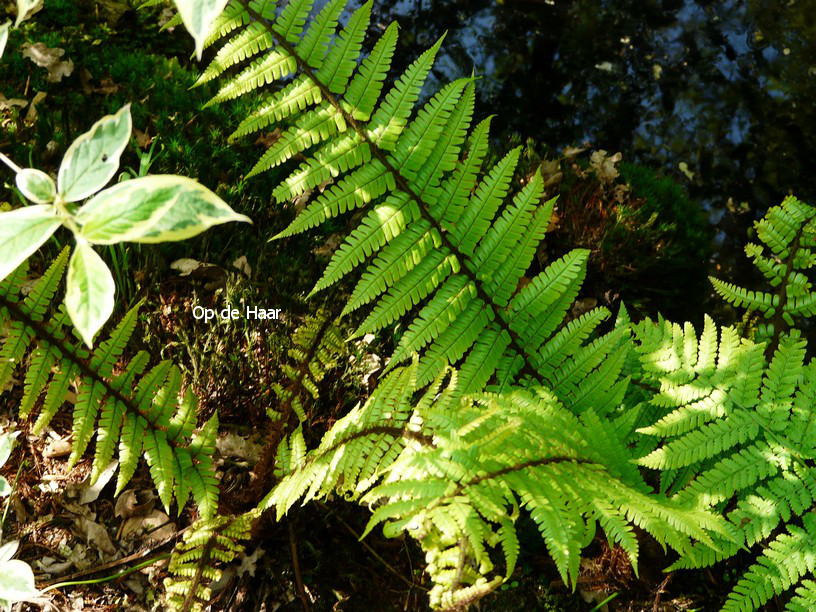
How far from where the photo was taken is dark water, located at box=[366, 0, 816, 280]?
15.7 feet

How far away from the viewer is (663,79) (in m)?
5.13

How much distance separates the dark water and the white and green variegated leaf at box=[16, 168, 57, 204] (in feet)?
13.5

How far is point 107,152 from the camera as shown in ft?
3.91

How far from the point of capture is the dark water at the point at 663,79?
4.80 metres

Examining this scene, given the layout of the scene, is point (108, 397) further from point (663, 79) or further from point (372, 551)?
point (663, 79)

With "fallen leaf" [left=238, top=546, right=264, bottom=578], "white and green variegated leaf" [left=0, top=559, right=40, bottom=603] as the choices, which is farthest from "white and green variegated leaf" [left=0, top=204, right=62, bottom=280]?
"fallen leaf" [left=238, top=546, right=264, bottom=578]

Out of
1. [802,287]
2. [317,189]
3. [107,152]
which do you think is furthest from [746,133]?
[107,152]

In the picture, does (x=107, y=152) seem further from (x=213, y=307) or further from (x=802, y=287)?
(x=802, y=287)

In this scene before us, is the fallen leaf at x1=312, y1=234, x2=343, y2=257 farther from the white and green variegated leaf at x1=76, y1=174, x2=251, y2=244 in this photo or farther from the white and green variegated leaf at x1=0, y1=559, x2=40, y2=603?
the white and green variegated leaf at x1=76, y1=174, x2=251, y2=244

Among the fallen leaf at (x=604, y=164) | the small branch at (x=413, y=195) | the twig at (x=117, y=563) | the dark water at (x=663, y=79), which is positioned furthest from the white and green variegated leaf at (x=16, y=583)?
the dark water at (x=663, y=79)

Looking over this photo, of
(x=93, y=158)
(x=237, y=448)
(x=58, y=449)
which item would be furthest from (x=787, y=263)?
(x=58, y=449)

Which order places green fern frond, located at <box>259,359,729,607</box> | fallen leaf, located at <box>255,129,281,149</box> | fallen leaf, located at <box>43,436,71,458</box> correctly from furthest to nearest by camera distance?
fallen leaf, located at <box>255,129,281,149</box>, fallen leaf, located at <box>43,436,71,458</box>, green fern frond, located at <box>259,359,729,607</box>

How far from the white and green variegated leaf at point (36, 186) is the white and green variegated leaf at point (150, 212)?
0.10 m

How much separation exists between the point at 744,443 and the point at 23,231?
8.49 ft
